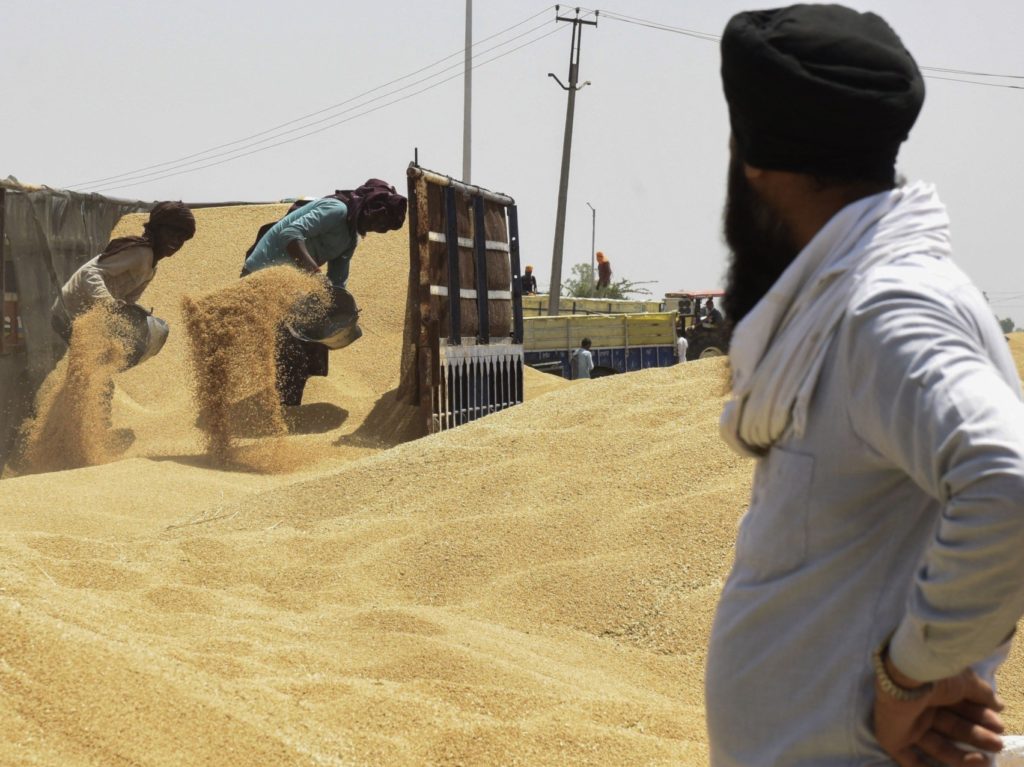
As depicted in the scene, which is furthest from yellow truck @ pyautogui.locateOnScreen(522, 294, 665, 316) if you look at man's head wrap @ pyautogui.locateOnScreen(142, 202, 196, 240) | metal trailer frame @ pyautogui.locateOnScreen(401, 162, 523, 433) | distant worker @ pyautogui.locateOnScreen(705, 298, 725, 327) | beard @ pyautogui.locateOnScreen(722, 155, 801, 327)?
beard @ pyautogui.locateOnScreen(722, 155, 801, 327)

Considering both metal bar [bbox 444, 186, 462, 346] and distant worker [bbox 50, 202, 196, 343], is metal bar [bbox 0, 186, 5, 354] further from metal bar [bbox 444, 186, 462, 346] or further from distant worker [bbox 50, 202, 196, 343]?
metal bar [bbox 444, 186, 462, 346]

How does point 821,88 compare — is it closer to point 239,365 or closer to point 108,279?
point 239,365

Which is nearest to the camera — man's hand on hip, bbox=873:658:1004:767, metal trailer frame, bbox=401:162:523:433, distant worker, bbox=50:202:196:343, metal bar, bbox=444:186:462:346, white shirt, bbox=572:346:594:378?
man's hand on hip, bbox=873:658:1004:767

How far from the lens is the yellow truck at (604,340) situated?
61.8 ft

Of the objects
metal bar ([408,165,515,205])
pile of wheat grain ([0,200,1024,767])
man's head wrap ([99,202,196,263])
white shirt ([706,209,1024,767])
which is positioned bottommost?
pile of wheat grain ([0,200,1024,767])

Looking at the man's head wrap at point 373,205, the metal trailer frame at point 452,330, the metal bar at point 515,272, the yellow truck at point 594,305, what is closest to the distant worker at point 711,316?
the yellow truck at point 594,305

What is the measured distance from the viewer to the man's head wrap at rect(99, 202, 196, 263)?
10.8 m

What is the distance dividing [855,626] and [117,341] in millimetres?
9714

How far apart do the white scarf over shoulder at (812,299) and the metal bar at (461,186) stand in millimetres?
8973

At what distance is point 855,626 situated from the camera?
1.51 metres

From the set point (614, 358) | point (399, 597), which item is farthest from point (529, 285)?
point (399, 597)

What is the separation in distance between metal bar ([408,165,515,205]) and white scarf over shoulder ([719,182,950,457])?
29.4 feet

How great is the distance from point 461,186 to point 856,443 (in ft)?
32.8

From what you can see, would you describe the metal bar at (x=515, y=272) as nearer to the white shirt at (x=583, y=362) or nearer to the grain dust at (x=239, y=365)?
the grain dust at (x=239, y=365)
